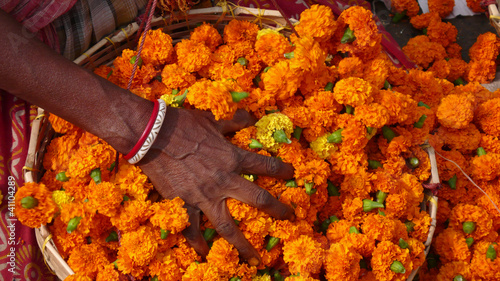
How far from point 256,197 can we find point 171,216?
0.34m

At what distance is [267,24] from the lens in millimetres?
2406

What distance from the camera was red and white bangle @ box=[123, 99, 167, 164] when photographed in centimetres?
172

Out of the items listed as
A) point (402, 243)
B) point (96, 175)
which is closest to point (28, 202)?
point (96, 175)

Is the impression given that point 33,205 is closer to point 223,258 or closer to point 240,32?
point 223,258

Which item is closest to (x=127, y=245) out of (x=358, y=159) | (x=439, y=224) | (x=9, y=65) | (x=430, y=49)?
(x=9, y=65)

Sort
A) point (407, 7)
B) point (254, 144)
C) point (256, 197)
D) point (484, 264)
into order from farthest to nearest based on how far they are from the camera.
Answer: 1. point (407, 7)
2. point (484, 264)
3. point (254, 144)
4. point (256, 197)

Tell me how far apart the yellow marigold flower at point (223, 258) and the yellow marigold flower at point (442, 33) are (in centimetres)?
213

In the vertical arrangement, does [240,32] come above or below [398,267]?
above

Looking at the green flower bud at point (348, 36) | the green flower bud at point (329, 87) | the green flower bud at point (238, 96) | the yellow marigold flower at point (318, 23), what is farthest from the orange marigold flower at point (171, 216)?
the green flower bud at point (348, 36)

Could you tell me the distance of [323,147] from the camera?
1940 millimetres

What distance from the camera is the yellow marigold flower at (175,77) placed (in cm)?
203

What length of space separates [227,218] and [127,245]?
1.32ft

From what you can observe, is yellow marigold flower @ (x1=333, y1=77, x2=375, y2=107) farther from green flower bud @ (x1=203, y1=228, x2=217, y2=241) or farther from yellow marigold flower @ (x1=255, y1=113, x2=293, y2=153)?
green flower bud @ (x1=203, y1=228, x2=217, y2=241)

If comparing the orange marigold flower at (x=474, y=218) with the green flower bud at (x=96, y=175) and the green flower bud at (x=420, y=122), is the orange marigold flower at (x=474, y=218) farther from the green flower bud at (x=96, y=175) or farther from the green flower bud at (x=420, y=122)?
the green flower bud at (x=96, y=175)
